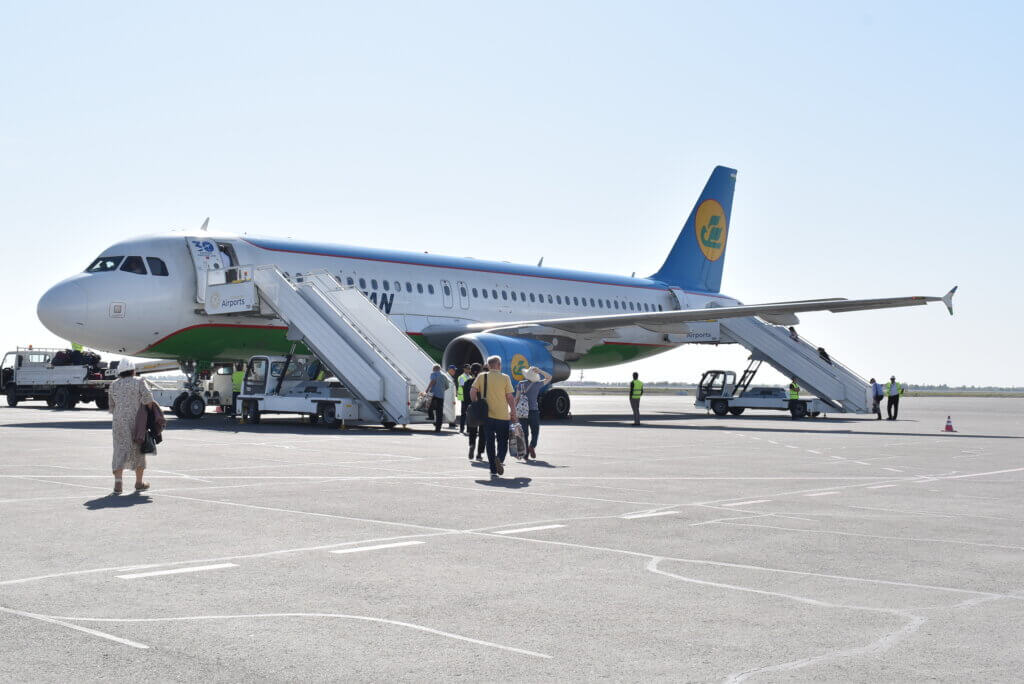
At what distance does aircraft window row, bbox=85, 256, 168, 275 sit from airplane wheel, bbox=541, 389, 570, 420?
11.1 m

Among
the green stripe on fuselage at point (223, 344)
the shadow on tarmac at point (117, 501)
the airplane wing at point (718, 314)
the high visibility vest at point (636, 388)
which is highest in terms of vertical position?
the airplane wing at point (718, 314)

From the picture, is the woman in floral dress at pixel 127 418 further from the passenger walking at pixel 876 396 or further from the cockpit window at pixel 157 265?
the passenger walking at pixel 876 396

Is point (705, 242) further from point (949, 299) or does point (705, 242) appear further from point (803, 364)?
point (949, 299)

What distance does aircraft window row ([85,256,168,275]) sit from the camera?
25.0 metres

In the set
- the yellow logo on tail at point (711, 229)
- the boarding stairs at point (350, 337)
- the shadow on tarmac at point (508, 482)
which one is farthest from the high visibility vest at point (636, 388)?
the shadow on tarmac at point (508, 482)


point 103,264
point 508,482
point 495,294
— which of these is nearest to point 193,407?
point 103,264

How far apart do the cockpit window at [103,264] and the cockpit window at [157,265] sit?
0.72m

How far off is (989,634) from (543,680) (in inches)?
99.6

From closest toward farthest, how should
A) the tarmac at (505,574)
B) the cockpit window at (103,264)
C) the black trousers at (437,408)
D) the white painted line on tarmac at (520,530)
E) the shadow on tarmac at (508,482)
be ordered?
the tarmac at (505,574)
the white painted line on tarmac at (520,530)
the shadow on tarmac at (508,482)
the black trousers at (437,408)
the cockpit window at (103,264)

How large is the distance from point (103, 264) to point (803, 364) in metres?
23.2

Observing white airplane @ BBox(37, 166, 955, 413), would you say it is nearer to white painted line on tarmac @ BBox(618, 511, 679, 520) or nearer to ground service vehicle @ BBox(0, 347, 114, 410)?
ground service vehicle @ BBox(0, 347, 114, 410)

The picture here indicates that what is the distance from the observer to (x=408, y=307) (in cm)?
2967

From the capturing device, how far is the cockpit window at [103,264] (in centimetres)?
2505

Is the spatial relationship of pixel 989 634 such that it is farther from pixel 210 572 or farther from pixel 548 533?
pixel 210 572
